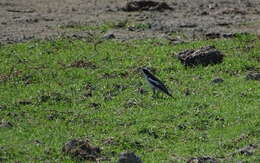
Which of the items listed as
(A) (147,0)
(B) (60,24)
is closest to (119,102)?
(B) (60,24)

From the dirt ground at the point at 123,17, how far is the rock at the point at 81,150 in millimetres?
7573

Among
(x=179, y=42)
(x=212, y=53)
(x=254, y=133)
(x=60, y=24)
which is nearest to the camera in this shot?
(x=254, y=133)

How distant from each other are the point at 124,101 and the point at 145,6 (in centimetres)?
728

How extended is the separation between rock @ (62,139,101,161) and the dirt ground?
7573 millimetres

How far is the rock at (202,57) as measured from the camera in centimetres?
1803

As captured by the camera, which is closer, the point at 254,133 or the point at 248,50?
the point at 254,133

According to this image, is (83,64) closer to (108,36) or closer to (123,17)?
(108,36)

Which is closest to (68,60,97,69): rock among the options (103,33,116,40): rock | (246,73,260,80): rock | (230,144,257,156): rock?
(103,33,116,40): rock

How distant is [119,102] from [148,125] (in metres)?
1.63

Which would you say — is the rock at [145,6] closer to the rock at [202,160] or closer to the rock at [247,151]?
the rock at [247,151]

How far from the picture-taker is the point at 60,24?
21.3 meters

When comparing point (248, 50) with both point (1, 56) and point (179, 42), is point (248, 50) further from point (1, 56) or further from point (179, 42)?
point (1, 56)

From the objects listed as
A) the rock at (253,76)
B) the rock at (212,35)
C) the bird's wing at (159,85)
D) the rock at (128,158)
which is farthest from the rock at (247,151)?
the rock at (212,35)

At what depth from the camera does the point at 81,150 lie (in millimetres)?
12484
